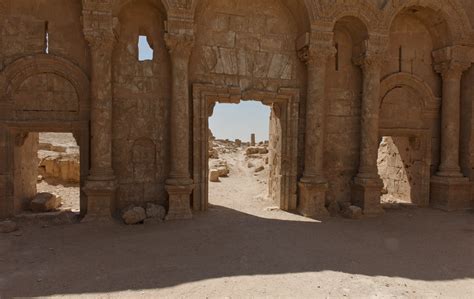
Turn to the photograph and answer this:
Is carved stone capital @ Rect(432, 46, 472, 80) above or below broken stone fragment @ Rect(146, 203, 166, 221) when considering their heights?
above

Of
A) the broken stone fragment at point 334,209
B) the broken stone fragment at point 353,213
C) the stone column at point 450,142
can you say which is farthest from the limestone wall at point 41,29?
the stone column at point 450,142

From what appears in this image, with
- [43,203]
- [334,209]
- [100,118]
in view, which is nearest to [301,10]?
[334,209]

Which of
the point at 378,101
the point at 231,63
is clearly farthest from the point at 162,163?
the point at 378,101

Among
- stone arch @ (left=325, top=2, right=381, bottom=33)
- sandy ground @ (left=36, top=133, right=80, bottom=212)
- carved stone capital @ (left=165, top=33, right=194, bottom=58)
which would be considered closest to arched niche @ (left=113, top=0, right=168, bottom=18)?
carved stone capital @ (left=165, top=33, right=194, bottom=58)

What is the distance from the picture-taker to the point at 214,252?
485 centimetres

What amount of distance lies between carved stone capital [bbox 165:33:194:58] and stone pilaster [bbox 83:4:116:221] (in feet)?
4.14

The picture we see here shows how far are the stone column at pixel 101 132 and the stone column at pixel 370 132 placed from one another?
6528 mm

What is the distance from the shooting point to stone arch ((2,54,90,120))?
21.3 ft

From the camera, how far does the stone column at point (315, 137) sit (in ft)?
25.2

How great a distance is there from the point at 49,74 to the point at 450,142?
1122 centimetres

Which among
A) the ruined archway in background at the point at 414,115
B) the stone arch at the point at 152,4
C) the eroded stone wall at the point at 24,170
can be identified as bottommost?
the eroded stone wall at the point at 24,170

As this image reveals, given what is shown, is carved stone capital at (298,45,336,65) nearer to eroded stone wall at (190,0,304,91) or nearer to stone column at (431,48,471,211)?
eroded stone wall at (190,0,304,91)

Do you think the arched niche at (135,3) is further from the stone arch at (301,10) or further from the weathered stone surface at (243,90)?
the stone arch at (301,10)

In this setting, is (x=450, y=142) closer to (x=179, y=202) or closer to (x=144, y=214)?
(x=179, y=202)
